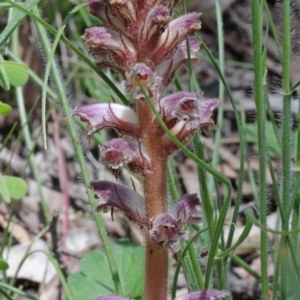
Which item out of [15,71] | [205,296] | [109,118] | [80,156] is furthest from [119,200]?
[15,71]

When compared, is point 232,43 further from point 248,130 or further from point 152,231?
point 152,231

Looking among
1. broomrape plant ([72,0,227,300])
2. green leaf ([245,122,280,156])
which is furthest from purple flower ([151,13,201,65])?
green leaf ([245,122,280,156])

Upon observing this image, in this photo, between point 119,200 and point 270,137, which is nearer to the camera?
point 119,200

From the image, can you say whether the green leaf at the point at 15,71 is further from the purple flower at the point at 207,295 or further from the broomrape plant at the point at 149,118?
Result: the purple flower at the point at 207,295

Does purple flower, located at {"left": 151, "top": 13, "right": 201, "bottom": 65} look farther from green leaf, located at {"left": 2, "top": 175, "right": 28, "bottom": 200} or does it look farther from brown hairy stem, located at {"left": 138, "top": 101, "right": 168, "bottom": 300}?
green leaf, located at {"left": 2, "top": 175, "right": 28, "bottom": 200}

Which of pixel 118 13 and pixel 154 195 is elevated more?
pixel 118 13

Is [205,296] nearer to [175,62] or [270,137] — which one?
[175,62]

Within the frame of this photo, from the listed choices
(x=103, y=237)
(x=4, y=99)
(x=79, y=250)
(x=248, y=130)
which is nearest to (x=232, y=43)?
(x=248, y=130)
